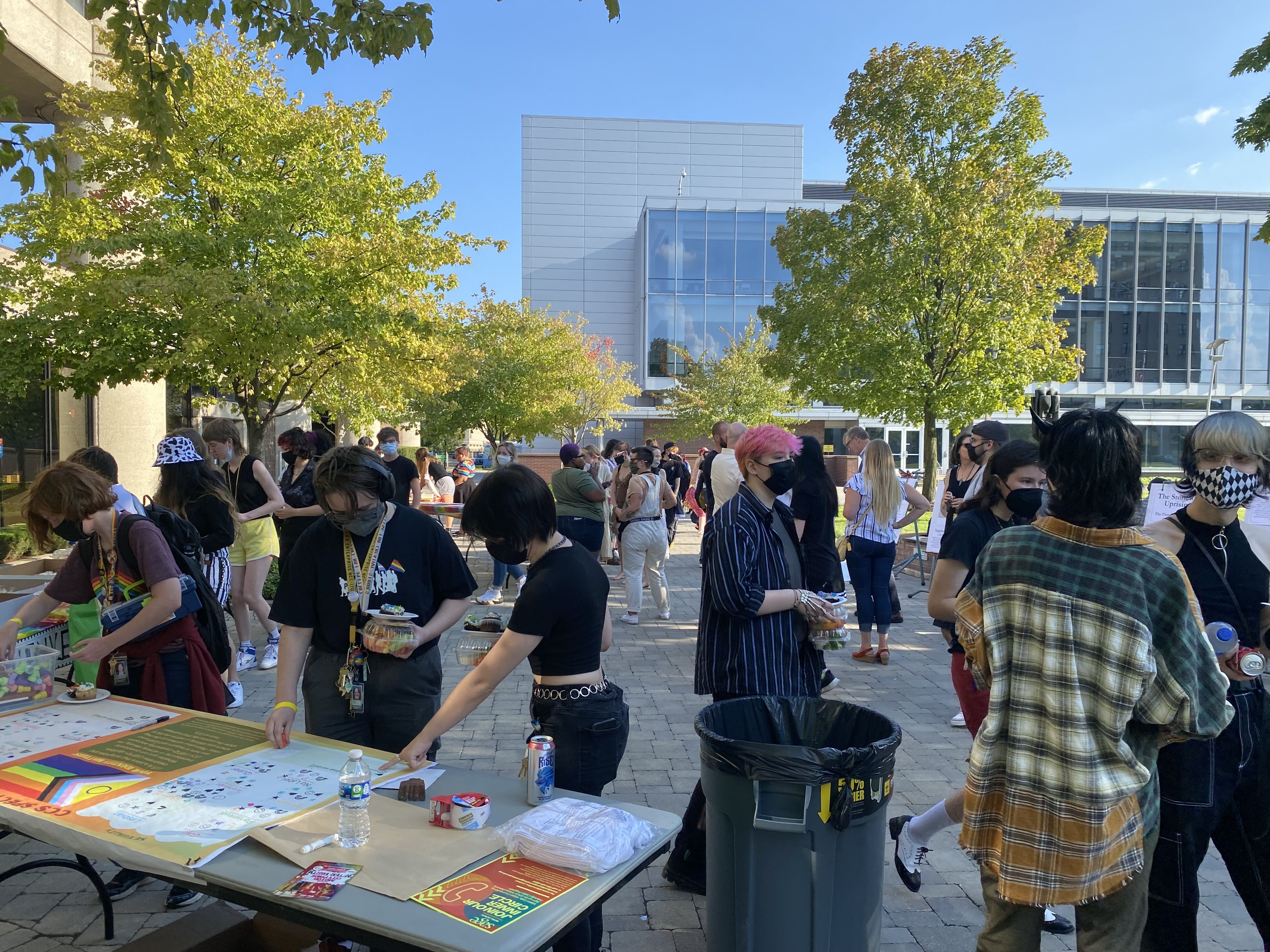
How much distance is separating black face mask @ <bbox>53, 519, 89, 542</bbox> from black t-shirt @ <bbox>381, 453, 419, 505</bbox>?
20.7 ft

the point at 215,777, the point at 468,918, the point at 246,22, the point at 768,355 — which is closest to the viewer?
the point at 468,918

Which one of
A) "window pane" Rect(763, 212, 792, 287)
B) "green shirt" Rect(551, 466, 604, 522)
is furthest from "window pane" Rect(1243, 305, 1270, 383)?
"green shirt" Rect(551, 466, 604, 522)

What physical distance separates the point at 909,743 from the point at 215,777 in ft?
14.4

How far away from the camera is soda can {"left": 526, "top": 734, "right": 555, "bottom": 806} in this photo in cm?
269

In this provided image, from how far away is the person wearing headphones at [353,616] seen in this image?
3.29 m

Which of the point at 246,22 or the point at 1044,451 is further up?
the point at 246,22

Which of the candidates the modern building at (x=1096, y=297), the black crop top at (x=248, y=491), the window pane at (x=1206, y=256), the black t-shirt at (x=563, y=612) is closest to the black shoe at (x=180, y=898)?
the black t-shirt at (x=563, y=612)

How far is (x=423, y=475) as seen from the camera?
51.7ft

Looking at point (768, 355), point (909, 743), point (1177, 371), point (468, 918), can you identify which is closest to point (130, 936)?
point (468, 918)

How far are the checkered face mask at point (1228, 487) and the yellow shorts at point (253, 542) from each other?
677 cm

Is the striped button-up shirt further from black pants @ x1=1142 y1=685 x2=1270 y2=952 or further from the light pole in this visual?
the light pole

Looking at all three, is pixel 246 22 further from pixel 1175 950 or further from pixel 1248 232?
pixel 1248 232

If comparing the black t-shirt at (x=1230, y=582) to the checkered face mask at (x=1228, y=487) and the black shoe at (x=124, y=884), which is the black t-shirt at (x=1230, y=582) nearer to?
the checkered face mask at (x=1228, y=487)

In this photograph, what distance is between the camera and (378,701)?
333 cm
